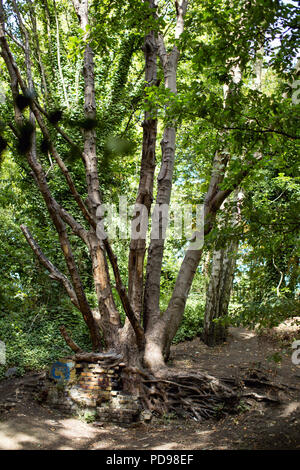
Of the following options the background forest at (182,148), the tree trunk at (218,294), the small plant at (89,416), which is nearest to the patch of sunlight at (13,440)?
the small plant at (89,416)

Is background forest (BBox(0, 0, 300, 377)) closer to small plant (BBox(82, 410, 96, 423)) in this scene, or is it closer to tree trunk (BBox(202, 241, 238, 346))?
tree trunk (BBox(202, 241, 238, 346))

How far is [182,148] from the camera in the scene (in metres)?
9.51

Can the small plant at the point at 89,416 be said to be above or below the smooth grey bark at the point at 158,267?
below

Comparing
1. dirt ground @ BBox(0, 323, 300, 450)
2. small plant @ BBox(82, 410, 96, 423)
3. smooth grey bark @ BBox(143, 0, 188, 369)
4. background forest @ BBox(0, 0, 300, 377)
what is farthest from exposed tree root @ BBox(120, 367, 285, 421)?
background forest @ BBox(0, 0, 300, 377)

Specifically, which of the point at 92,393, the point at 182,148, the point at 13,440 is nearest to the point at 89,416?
the point at 92,393

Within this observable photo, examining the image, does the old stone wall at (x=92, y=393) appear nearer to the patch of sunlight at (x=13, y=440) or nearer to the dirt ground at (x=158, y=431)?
the dirt ground at (x=158, y=431)

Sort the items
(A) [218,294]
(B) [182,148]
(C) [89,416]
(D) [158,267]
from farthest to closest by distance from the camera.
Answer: (B) [182,148] → (A) [218,294] → (D) [158,267] → (C) [89,416]

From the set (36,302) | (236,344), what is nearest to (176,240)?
(236,344)

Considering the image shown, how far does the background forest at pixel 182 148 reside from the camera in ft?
10.7

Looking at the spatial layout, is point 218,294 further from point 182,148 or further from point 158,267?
point 182,148

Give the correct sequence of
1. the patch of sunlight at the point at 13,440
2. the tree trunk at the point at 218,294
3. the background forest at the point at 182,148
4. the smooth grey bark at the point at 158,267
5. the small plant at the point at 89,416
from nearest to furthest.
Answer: the background forest at the point at 182,148 → the patch of sunlight at the point at 13,440 → the small plant at the point at 89,416 → the smooth grey bark at the point at 158,267 → the tree trunk at the point at 218,294

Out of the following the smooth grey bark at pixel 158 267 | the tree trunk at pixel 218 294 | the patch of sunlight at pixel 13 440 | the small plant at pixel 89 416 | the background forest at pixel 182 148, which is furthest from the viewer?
the tree trunk at pixel 218 294

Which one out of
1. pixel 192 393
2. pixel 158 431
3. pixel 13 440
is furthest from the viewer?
pixel 192 393

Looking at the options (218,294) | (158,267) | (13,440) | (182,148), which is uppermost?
(182,148)
